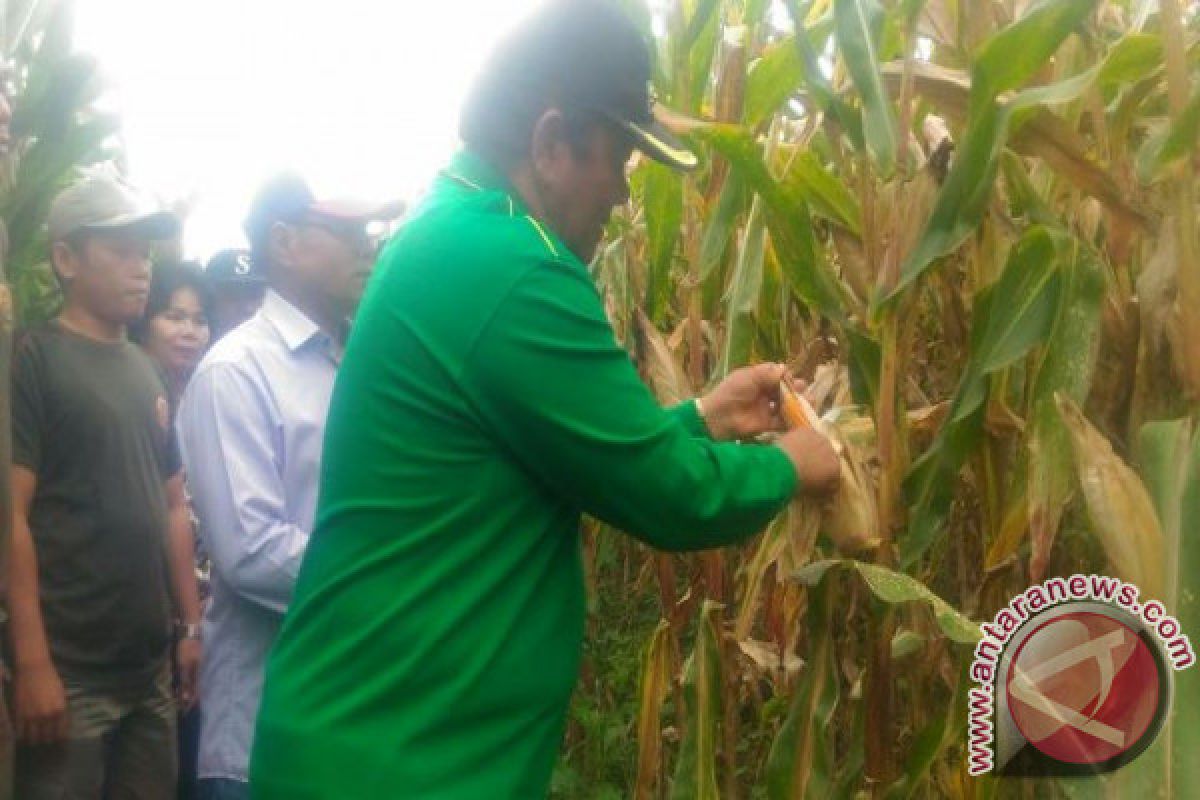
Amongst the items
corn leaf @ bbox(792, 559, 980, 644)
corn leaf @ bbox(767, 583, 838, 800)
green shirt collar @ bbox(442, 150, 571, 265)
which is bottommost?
corn leaf @ bbox(767, 583, 838, 800)

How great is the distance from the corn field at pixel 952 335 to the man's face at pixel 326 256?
592mm

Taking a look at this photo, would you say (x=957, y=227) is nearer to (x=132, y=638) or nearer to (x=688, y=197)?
(x=688, y=197)

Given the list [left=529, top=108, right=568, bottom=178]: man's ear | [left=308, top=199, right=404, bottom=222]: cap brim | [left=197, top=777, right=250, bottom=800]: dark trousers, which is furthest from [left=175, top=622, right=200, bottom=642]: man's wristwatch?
[left=529, top=108, right=568, bottom=178]: man's ear

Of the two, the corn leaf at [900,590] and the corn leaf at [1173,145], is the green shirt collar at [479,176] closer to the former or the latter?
the corn leaf at [900,590]

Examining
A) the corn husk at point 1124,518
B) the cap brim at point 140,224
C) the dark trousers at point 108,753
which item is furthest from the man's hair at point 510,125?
the dark trousers at point 108,753

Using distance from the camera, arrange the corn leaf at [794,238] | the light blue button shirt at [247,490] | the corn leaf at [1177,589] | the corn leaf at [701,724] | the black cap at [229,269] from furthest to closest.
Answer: the black cap at [229,269]
the light blue button shirt at [247,490]
the corn leaf at [701,724]
the corn leaf at [794,238]
the corn leaf at [1177,589]

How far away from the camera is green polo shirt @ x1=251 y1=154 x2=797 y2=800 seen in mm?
1348

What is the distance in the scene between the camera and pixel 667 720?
10.7 ft

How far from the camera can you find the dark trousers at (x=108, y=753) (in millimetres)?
2367

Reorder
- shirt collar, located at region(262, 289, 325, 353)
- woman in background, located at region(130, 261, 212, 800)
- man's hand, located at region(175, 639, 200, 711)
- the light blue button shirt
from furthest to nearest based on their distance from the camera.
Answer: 1. woman in background, located at region(130, 261, 212, 800)
2. man's hand, located at region(175, 639, 200, 711)
3. shirt collar, located at region(262, 289, 325, 353)
4. the light blue button shirt

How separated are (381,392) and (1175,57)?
2.81 feet

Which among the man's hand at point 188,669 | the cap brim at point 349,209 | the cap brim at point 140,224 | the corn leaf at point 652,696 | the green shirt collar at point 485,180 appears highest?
the green shirt collar at point 485,180

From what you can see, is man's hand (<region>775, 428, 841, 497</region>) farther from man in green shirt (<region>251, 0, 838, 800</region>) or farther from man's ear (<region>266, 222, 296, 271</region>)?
A: man's ear (<region>266, 222, 296, 271</region>)

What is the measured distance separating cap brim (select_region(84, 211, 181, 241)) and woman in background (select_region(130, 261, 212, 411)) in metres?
0.81
